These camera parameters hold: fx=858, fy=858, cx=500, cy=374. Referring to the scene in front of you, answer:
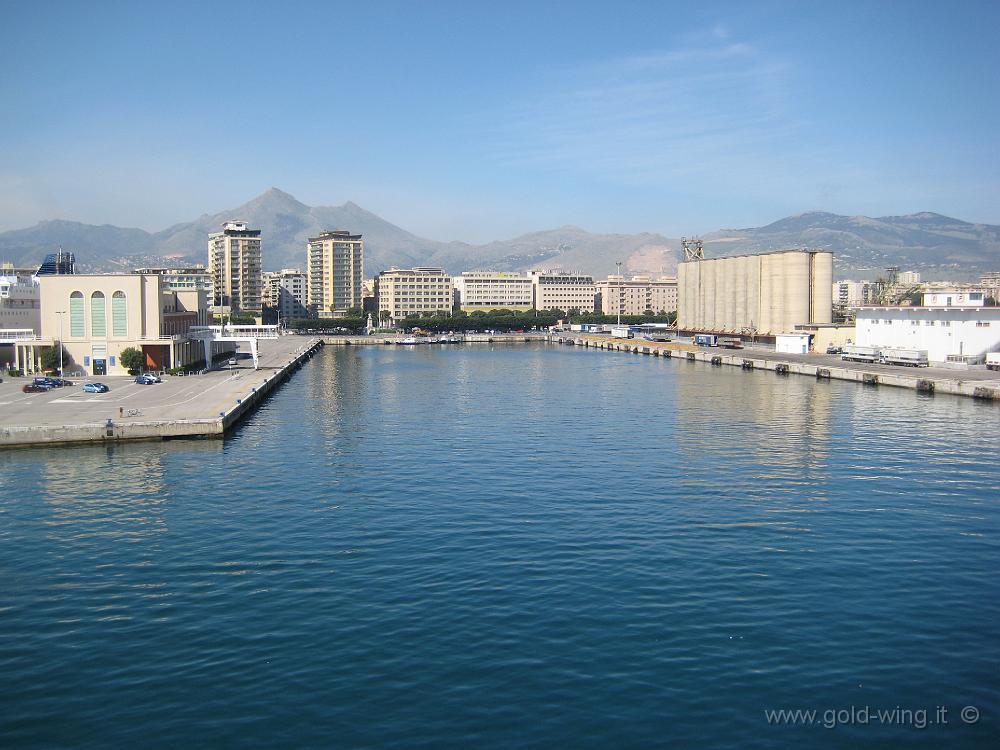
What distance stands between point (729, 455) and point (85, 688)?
68.7 ft

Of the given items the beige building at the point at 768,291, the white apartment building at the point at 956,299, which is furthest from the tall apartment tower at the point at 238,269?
the white apartment building at the point at 956,299

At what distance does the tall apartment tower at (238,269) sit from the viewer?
143375mm

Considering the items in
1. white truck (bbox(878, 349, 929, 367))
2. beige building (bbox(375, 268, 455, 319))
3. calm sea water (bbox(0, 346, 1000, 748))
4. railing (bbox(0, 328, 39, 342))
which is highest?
beige building (bbox(375, 268, 455, 319))

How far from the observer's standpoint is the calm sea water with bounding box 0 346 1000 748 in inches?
417

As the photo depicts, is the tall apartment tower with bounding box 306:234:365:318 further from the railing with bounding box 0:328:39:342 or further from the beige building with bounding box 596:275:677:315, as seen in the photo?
the railing with bounding box 0:328:39:342

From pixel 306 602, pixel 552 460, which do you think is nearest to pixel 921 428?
pixel 552 460

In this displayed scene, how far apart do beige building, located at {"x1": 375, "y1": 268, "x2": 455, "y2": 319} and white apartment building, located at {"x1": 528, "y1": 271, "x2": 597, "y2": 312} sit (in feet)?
82.9

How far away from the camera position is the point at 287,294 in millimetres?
162625

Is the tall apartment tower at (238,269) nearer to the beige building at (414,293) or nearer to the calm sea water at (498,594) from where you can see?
the beige building at (414,293)

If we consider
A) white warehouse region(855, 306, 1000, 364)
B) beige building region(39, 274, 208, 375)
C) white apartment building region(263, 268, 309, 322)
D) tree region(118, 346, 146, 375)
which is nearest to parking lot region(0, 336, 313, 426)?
tree region(118, 346, 146, 375)

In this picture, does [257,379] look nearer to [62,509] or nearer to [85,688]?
[62,509]

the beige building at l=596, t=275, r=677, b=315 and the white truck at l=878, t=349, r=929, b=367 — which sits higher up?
the beige building at l=596, t=275, r=677, b=315

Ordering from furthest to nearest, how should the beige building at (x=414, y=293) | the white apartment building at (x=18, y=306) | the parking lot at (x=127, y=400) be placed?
the beige building at (x=414, y=293), the white apartment building at (x=18, y=306), the parking lot at (x=127, y=400)

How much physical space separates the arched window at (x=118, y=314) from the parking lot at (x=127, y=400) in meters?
2.87
